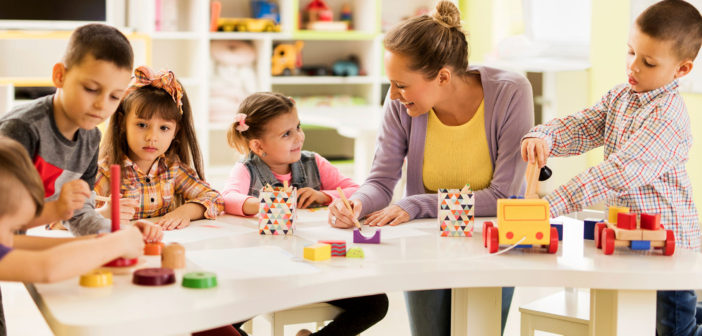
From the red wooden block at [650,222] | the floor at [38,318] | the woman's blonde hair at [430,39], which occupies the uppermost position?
the woman's blonde hair at [430,39]

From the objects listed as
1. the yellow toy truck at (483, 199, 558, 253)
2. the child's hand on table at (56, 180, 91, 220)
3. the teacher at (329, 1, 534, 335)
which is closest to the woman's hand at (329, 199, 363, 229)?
the teacher at (329, 1, 534, 335)

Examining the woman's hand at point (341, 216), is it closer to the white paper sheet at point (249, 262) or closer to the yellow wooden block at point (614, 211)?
the white paper sheet at point (249, 262)

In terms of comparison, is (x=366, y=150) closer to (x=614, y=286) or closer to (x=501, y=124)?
(x=501, y=124)

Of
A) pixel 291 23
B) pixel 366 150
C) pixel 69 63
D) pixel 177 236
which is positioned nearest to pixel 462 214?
pixel 177 236

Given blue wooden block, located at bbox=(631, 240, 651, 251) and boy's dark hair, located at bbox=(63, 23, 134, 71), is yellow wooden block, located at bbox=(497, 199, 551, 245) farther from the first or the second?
boy's dark hair, located at bbox=(63, 23, 134, 71)

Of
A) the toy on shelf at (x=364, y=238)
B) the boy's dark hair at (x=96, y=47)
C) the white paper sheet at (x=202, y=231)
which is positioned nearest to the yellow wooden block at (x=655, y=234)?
the toy on shelf at (x=364, y=238)

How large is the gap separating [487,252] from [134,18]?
4.04 m

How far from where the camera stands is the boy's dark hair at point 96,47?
53.4 inches

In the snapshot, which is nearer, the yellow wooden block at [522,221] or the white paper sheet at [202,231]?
the yellow wooden block at [522,221]

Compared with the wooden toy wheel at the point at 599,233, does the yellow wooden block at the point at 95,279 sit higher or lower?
lower

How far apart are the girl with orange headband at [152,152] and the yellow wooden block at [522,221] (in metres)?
0.67

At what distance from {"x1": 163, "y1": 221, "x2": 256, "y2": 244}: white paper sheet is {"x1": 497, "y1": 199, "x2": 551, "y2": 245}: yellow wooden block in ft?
1.70

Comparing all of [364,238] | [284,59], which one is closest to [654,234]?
[364,238]

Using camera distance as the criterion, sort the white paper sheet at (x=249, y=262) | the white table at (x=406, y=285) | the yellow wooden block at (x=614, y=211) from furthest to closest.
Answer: the yellow wooden block at (x=614, y=211) → the white paper sheet at (x=249, y=262) → the white table at (x=406, y=285)
